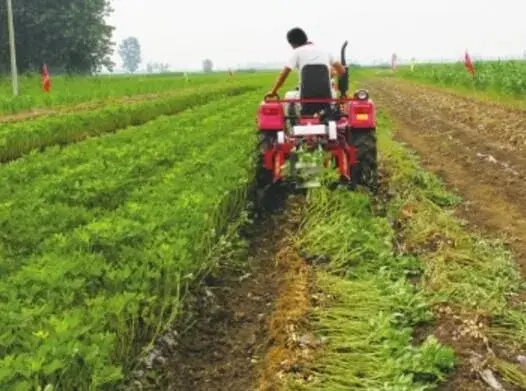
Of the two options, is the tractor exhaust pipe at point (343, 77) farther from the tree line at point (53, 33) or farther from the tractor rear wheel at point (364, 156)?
the tree line at point (53, 33)

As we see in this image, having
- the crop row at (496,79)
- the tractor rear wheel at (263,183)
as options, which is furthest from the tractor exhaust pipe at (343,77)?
the crop row at (496,79)

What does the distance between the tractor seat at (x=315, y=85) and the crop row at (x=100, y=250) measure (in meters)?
1.01

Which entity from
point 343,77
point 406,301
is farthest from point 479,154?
point 406,301

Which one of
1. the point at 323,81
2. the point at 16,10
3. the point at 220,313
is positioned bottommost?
the point at 220,313

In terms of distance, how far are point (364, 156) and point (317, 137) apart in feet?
2.26

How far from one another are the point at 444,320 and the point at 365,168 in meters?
4.02

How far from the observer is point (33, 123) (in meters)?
15.2

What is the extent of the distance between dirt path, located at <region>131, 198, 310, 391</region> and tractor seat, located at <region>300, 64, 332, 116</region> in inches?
88.0

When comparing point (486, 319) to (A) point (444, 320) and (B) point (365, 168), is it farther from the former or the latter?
(B) point (365, 168)

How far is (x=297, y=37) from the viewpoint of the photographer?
8398 millimetres

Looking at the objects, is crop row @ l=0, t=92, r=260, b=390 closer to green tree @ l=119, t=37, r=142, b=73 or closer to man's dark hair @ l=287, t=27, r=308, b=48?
man's dark hair @ l=287, t=27, r=308, b=48

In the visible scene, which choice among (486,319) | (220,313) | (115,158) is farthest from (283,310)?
(115,158)

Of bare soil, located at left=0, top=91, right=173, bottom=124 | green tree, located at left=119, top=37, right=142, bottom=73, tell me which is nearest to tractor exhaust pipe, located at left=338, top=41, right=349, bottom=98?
bare soil, located at left=0, top=91, right=173, bottom=124

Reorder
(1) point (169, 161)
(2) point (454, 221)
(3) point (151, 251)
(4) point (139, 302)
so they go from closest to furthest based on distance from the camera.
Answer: (4) point (139, 302)
(3) point (151, 251)
(2) point (454, 221)
(1) point (169, 161)
